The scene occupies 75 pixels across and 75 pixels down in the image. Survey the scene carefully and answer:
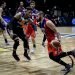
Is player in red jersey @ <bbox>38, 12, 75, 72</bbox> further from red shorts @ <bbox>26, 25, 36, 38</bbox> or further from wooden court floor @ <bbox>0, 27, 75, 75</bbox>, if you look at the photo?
red shorts @ <bbox>26, 25, 36, 38</bbox>

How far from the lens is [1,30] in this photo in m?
14.7

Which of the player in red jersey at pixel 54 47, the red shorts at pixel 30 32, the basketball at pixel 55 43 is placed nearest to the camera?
the basketball at pixel 55 43

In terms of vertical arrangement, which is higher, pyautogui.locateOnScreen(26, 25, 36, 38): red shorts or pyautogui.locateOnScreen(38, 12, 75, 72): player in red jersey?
pyautogui.locateOnScreen(38, 12, 75, 72): player in red jersey

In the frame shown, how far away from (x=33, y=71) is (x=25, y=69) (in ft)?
1.20

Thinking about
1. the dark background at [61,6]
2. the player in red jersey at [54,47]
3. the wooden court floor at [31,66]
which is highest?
the player in red jersey at [54,47]

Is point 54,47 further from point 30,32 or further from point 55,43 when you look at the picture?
point 30,32

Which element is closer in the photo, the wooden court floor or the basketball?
the basketball

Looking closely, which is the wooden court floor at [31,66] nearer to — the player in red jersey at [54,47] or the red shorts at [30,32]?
the player in red jersey at [54,47]

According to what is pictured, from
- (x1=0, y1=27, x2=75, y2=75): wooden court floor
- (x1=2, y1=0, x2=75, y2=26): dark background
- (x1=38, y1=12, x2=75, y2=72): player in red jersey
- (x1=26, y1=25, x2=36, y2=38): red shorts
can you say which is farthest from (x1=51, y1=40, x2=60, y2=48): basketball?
(x1=2, y1=0, x2=75, y2=26): dark background

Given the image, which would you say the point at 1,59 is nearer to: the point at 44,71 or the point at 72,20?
the point at 44,71

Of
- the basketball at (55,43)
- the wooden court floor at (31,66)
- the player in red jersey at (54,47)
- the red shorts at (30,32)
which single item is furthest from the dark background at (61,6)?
the basketball at (55,43)

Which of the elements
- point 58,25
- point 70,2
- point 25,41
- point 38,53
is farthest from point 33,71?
point 70,2

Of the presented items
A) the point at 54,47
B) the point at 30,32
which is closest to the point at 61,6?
the point at 30,32

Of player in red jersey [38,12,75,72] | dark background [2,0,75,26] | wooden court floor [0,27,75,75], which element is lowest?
dark background [2,0,75,26]
